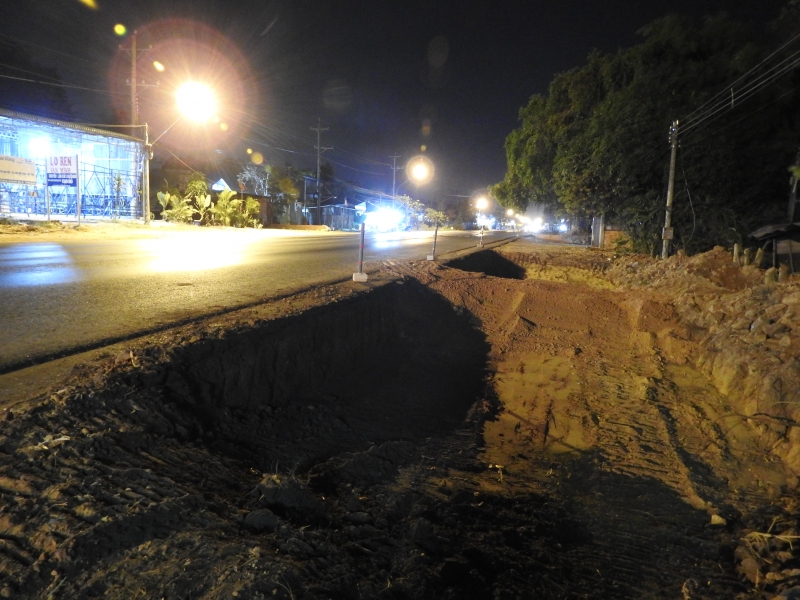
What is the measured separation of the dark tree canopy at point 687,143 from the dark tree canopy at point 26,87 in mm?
29794

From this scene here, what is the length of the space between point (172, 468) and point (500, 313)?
28.4 feet

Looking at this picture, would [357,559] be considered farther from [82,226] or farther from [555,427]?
[82,226]

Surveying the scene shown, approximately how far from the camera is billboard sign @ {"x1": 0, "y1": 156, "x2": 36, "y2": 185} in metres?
19.6

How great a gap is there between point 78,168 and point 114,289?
1763 centimetres

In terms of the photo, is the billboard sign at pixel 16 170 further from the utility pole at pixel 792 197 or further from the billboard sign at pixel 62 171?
the utility pole at pixel 792 197

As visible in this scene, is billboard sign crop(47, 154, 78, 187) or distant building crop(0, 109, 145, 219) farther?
distant building crop(0, 109, 145, 219)

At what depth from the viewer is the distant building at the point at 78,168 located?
21.8 m

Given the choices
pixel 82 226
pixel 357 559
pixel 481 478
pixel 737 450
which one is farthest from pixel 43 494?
pixel 82 226

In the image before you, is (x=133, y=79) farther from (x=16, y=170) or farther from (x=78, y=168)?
(x=16, y=170)

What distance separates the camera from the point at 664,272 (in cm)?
1450

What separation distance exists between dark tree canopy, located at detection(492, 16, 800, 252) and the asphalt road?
14.0 metres

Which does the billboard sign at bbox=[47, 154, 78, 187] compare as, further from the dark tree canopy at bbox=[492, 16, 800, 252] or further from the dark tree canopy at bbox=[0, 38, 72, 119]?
the dark tree canopy at bbox=[492, 16, 800, 252]

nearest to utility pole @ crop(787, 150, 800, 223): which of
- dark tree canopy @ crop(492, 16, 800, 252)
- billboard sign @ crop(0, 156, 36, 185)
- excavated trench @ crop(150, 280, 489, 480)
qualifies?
dark tree canopy @ crop(492, 16, 800, 252)

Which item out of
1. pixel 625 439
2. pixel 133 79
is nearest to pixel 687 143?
pixel 625 439
